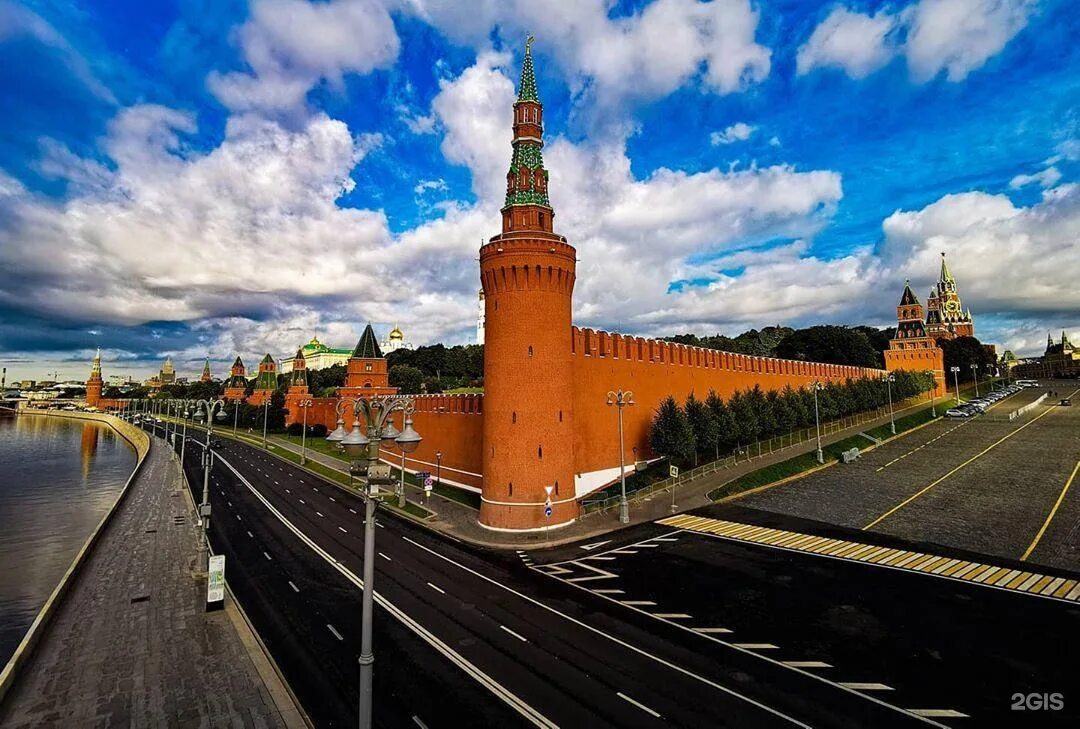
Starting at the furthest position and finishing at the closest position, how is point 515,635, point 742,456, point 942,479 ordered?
point 742,456 < point 942,479 < point 515,635

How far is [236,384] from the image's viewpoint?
13612 cm

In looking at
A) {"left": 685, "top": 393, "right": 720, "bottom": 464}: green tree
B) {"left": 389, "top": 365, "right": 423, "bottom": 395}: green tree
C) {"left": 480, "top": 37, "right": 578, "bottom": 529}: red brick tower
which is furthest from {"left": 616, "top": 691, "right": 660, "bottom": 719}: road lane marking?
{"left": 389, "top": 365, "right": 423, "bottom": 395}: green tree

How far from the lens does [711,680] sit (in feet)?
47.4

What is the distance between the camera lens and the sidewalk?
29.6 m

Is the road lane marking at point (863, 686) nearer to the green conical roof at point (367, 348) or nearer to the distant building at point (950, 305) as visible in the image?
the green conical roof at point (367, 348)

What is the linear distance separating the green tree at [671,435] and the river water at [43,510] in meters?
36.8

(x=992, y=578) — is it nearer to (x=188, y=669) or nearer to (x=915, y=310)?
(x=188, y=669)

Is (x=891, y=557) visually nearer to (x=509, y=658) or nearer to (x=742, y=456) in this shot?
(x=509, y=658)

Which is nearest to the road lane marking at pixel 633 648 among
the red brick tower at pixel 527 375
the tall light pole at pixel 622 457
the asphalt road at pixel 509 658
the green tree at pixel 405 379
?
the asphalt road at pixel 509 658

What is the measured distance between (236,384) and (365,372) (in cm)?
8360

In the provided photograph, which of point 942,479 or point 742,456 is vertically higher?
point 742,456

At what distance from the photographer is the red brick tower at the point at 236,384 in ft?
429

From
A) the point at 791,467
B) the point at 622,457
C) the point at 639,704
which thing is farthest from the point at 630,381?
the point at 639,704

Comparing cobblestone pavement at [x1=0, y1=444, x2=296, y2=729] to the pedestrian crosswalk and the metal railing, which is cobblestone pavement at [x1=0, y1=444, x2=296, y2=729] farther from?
the pedestrian crosswalk
